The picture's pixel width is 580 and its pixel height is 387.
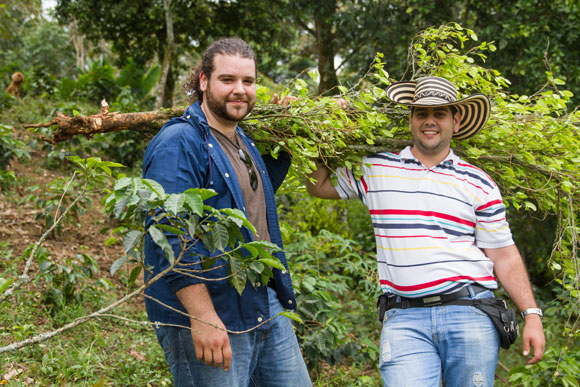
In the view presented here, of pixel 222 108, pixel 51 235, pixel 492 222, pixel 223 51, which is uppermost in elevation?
pixel 223 51

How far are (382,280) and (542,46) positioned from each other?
559 centimetres

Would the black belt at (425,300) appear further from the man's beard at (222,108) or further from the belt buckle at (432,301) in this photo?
the man's beard at (222,108)

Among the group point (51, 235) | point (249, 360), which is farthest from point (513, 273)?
point (51, 235)

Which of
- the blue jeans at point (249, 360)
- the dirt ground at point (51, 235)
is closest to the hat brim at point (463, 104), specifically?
the blue jeans at point (249, 360)

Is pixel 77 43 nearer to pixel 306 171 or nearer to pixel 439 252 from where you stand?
pixel 306 171

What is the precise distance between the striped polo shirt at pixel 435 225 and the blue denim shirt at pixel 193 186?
786mm

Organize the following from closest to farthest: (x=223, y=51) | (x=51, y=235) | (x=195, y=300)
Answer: (x=195, y=300), (x=223, y=51), (x=51, y=235)

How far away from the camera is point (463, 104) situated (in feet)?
10.1

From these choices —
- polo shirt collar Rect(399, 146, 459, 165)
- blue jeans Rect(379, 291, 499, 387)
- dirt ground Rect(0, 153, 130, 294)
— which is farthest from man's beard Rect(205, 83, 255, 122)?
dirt ground Rect(0, 153, 130, 294)

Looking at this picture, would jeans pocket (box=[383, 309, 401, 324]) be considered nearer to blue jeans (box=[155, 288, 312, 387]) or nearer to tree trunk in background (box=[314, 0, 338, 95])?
blue jeans (box=[155, 288, 312, 387])

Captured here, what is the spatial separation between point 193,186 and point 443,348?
1551 mm

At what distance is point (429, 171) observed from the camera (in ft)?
9.89

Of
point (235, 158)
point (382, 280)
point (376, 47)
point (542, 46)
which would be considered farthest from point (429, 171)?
point (376, 47)

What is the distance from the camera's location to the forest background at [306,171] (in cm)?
315
